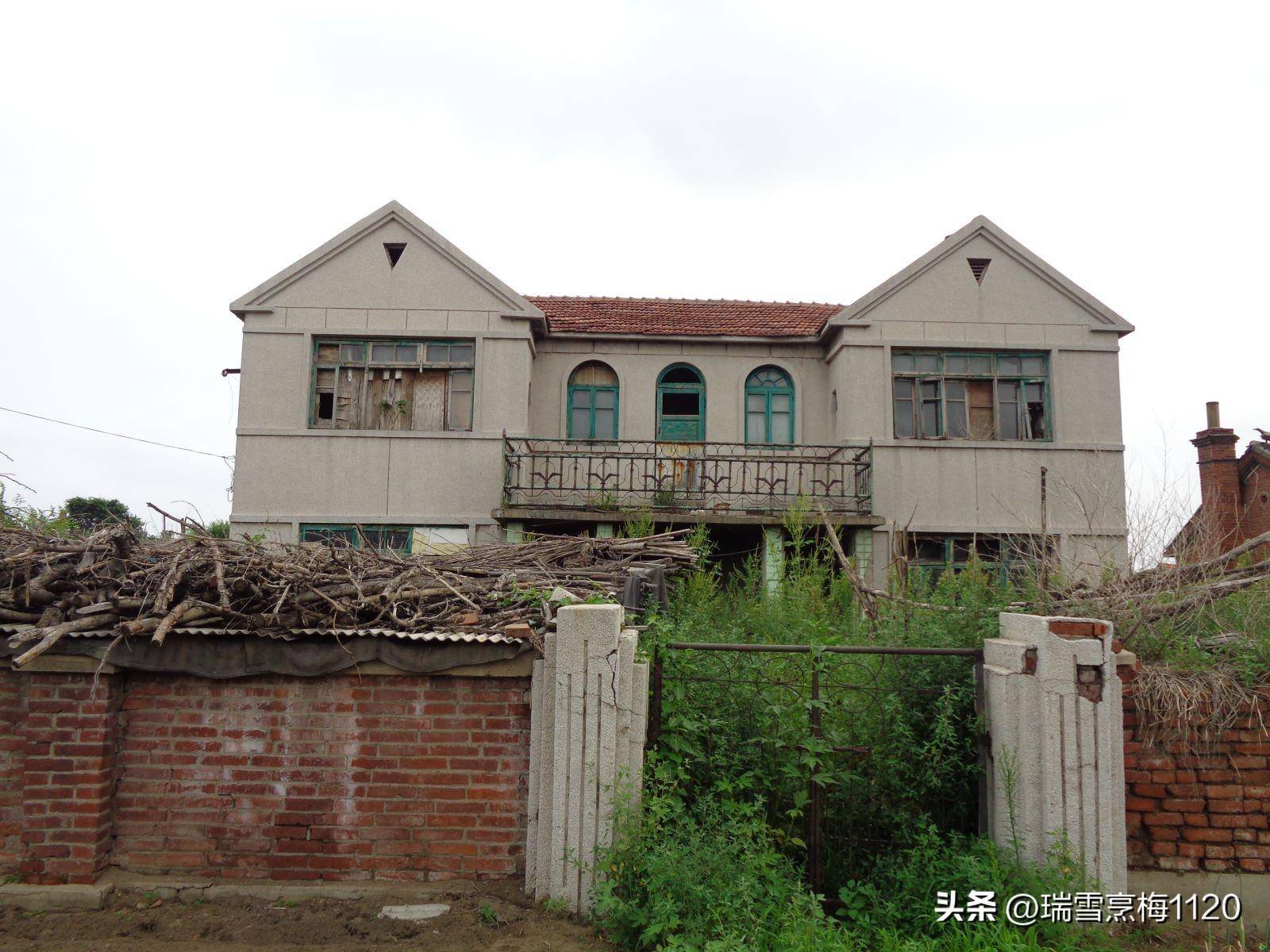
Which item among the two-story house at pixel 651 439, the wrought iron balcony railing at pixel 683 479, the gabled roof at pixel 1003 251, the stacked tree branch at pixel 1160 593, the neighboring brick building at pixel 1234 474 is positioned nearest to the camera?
the stacked tree branch at pixel 1160 593

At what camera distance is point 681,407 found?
48.2 ft

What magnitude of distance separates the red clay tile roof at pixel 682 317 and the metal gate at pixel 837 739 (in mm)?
9567

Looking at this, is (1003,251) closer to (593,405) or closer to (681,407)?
(681,407)

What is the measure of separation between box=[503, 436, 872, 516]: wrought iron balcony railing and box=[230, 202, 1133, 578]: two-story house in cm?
5

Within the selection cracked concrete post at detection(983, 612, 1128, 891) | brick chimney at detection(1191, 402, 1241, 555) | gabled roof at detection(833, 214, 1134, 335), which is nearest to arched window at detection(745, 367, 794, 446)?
gabled roof at detection(833, 214, 1134, 335)

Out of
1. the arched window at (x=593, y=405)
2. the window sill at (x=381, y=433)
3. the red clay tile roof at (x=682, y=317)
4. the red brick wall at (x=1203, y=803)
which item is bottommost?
the red brick wall at (x=1203, y=803)

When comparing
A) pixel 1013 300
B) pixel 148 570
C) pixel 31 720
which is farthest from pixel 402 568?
pixel 1013 300

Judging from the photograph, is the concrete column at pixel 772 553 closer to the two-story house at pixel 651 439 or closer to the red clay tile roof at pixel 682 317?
the two-story house at pixel 651 439

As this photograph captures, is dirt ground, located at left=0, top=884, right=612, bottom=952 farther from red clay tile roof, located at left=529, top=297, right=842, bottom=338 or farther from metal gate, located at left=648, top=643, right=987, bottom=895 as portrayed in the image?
red clay tile roof, located at left=529, top=297, right=842, bottom=338

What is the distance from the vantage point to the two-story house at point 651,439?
13.1m

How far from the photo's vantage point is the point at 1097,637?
5035mm

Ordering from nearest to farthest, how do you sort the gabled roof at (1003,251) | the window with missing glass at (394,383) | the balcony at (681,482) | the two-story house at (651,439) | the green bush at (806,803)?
the green bush at (806,803), the balcony at (681,482), the two-story house at (651,439), the window with missing glass at (394,383), the gabled roof at (1003,251)

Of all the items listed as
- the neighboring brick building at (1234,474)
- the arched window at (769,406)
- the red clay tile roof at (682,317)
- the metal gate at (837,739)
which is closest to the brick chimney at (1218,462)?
the neighboring brick building at (1234,474)

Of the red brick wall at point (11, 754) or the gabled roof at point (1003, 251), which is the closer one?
the red brick wall at point (11, 754)
